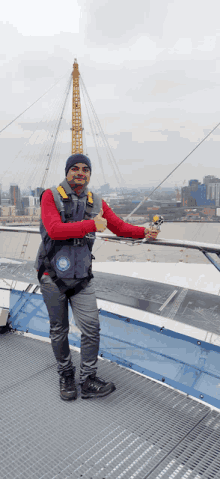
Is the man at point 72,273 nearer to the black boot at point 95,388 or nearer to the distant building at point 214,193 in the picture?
the black boot at point 95,388

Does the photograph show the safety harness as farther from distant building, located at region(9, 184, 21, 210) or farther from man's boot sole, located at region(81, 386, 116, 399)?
distant building, located at region(9, 184, 21, 210)

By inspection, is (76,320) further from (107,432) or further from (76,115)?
(76,115)

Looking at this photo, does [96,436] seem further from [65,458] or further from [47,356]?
[47,356]

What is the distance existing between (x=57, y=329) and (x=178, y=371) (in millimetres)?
546

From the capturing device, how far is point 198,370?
4.22ft

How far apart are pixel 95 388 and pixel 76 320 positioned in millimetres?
282

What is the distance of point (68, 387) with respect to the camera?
1.28 metres

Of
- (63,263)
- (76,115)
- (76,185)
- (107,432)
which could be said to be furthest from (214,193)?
(76,115)

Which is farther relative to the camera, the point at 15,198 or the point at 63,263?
the point at 15,198

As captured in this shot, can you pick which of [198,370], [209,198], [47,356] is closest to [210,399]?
[198,370]

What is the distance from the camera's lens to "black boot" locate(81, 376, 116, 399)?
4.18 ft

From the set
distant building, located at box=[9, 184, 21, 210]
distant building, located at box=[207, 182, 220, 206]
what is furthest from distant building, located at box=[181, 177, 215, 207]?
distant building, located at box=[9, 184, 21, 210]

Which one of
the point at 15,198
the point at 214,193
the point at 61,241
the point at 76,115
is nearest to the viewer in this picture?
the point at 61,241

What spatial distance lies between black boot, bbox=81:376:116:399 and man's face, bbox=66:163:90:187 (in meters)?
0.81
